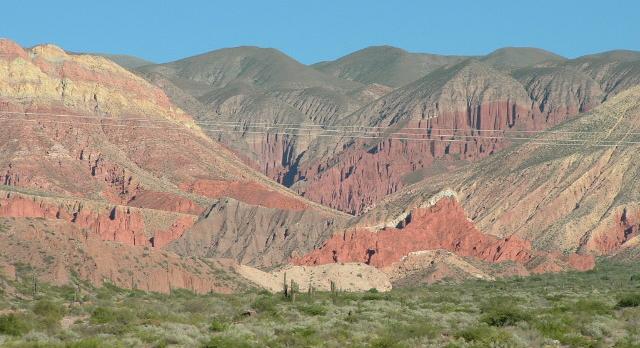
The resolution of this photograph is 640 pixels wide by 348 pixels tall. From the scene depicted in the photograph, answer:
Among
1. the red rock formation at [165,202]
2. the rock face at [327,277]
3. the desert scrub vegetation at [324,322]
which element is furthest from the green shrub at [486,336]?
the red rock formation at [165,202]

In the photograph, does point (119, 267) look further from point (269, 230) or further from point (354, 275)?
point (269, 230)

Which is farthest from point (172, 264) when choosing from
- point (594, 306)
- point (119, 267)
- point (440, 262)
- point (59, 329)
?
point (59, 329)

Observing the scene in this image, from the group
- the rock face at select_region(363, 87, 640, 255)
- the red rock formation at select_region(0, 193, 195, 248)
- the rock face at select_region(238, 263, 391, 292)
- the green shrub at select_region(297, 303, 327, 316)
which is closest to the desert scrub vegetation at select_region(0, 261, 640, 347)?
the green shrub at select_region(297, 303, 327, 316)

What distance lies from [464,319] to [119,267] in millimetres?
49159

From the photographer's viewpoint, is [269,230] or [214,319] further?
[269,230]

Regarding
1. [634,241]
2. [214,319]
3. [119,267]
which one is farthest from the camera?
[634,241]

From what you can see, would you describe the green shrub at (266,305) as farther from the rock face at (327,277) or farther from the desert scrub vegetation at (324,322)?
the rock face at (327,277)

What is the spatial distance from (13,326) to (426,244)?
98380mm

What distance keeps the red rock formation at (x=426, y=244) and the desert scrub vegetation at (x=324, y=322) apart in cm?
6001

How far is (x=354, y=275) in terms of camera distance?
431 feet

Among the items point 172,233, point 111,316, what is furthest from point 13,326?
point 172,233

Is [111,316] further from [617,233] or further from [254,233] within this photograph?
[617,233]

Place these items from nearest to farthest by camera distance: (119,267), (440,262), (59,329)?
(59,329) → (119,267) → (440,262)

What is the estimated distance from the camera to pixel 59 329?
5644 centimetres
